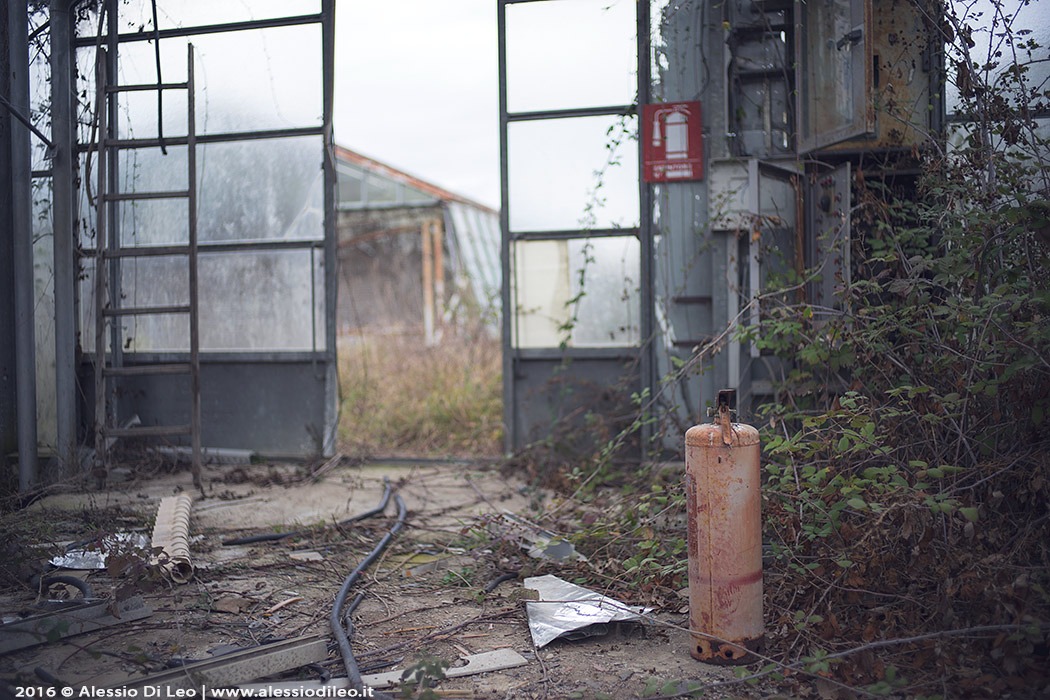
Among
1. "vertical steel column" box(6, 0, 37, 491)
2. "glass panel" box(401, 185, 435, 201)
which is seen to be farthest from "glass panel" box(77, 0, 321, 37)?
"glass panel" box(401, 185, 435, 201)

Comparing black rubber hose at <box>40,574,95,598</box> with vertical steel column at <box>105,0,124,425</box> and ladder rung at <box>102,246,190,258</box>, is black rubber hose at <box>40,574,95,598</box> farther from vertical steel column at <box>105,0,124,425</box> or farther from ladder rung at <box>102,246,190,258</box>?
ladder rung at <box>102,246,190,258</box>

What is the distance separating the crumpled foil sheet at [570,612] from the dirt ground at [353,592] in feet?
0.16

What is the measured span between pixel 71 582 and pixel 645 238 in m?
4.13

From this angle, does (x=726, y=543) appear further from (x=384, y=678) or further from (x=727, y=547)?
(x=384, y=678)

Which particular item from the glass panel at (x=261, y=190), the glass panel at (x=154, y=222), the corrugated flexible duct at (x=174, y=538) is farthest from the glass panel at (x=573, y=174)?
the corrugated flexible duct at (x=174, y=538)

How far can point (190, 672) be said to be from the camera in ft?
7.97

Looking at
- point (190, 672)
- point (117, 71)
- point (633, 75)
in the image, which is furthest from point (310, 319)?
point (190, 672)

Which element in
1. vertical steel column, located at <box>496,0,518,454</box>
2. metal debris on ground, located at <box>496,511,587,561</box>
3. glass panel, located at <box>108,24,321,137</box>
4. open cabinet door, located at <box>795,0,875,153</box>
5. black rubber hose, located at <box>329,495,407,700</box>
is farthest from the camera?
glass panel, located at <box>108,24,321,137</box>

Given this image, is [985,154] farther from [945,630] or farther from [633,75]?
[633,75]

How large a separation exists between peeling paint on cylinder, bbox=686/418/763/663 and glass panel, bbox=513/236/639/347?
126 inches

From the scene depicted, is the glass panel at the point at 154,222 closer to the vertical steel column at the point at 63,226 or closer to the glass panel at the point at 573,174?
the vertical steel column at the point at 63,226

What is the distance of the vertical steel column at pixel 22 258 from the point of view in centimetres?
478

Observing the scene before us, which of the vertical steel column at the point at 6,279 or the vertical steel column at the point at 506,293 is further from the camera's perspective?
the vertical steel column at the point at 506,293

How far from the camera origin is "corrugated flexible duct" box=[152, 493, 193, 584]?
3451 millimetres
